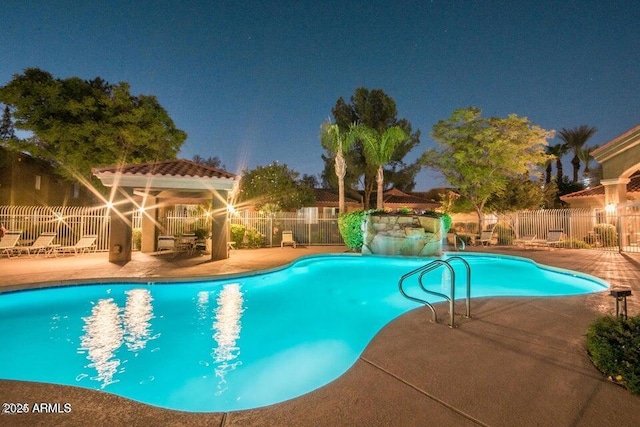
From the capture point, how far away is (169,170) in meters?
11.6

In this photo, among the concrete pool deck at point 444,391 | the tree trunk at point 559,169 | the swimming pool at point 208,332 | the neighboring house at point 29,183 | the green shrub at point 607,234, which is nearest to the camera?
the concrete pool deck at point 444,391

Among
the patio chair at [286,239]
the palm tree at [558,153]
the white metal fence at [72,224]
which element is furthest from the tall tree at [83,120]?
the palm tree at [558,153]

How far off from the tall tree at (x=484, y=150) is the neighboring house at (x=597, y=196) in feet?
12.9

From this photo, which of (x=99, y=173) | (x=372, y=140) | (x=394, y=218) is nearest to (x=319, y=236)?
(x=372, y=140)

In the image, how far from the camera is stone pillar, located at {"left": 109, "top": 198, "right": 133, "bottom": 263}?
35.7ft

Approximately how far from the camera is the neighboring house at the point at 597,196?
19422 millimetres

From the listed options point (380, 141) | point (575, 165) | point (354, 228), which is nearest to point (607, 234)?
point (380, 141)

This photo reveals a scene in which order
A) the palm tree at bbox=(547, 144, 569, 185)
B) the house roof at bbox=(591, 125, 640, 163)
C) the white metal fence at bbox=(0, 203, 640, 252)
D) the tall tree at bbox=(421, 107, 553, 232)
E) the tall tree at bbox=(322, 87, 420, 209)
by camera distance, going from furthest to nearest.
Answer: the palm tree at bbox=(547, 144, 569, 185), the tall tree at bbox=(322, 87, 420, 209), the tall tree at bbox=(421, 107, 553, 232), the white metal fence at bbox=(0, 203, 640, 252), the house roof at bbox=(591, 125, 640, 163)

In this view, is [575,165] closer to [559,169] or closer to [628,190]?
[559,169]

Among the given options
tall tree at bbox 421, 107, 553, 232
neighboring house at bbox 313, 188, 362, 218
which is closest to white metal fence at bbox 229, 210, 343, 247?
neighboring house at bbox 313, 188, 362, 218

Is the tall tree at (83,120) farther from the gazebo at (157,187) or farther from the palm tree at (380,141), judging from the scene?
the palm tree at (380,141)

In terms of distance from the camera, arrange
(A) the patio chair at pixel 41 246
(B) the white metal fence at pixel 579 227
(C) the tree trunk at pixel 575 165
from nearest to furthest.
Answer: (A) the patio chair at pixel 41 246
(B) the white metal fence at pixel 579 227
(C) the tree trunk at pixel 575 165

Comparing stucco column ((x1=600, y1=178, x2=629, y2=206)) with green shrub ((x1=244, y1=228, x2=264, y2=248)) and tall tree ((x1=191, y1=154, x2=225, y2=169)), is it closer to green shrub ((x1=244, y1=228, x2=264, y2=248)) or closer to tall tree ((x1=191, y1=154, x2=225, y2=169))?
green shrub ((x1=244, y1=228, x2=264, y2=248))

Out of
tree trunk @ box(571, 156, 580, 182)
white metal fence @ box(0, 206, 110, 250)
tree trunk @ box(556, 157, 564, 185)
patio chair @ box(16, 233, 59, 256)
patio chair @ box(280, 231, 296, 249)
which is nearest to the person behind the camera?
patio chair @ box(16, 233, 59, 256)
